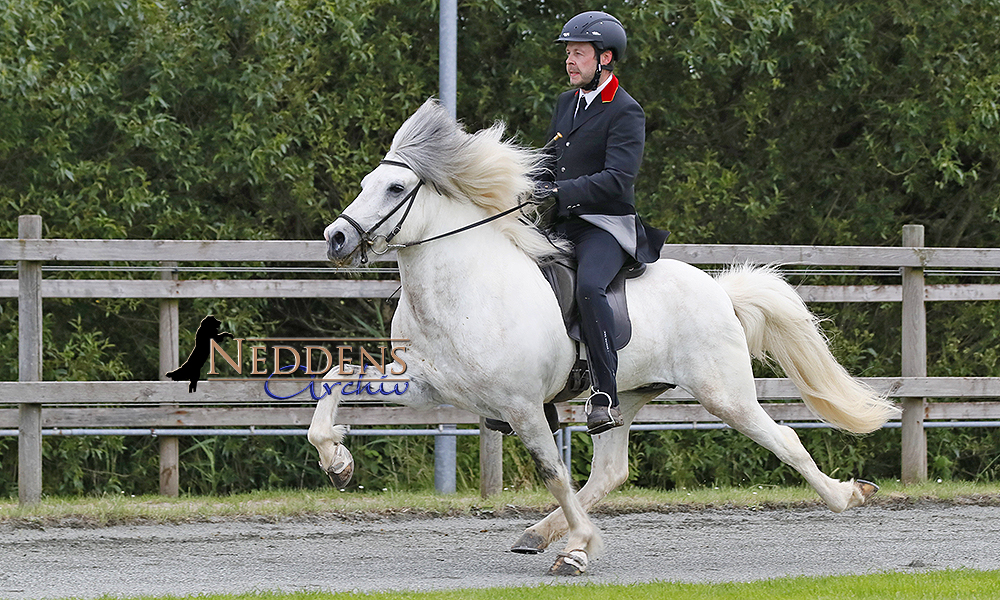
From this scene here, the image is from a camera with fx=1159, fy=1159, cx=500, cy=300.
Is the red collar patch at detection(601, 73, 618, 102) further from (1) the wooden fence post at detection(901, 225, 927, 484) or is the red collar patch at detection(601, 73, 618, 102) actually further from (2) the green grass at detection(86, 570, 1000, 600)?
(1) the wooden fence post at detection(901, 225, 927, 484)

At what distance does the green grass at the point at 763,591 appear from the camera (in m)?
4.82

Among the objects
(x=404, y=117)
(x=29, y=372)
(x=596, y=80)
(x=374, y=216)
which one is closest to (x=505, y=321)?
(x=374, y=216)

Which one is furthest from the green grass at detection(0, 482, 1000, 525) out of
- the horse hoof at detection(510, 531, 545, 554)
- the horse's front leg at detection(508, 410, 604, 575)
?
the horse's front leg at detection(508, 410, 604, 575)

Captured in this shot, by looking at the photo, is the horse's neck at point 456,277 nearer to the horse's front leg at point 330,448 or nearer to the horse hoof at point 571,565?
the horse's front leg at point 330,448

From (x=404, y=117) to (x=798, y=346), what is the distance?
5037mm

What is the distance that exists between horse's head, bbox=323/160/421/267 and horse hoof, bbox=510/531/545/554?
1.70 m

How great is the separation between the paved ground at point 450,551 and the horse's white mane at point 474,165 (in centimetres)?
168

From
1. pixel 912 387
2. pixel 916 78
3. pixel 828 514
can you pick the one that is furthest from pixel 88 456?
pixel 916 78

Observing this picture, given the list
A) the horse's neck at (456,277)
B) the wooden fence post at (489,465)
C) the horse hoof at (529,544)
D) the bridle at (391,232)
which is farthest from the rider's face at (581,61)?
the wooden fence post at (489,465)

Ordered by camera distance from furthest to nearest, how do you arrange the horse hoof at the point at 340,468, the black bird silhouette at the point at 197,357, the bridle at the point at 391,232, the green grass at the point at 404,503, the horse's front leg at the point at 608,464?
the green grass at the point at 404,503, the black bird silhouette at the point at 197,357, the horse's front leg at the point at 608,464, the horse hoof at the point at 340,468, the bridle at the point at 391,232

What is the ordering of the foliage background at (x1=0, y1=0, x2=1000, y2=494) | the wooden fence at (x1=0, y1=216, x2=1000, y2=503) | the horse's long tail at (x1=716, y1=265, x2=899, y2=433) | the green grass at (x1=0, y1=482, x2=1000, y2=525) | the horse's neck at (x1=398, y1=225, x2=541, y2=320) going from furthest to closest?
the foliage background at (x1=0, y1=0, x2=1000, y2=494)
the wooden fence at (x1=0, y1=216, x2=1000, y2=503)
the green grass at (x1=0, y1=482, x2=1000, y2=525)
the horse's long tail at (x1=716, y1=265, x2=899, y2=433)
the horse's neck at (x1=398, y1=225, x2=541, y2=320)

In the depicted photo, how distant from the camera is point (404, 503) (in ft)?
25.7

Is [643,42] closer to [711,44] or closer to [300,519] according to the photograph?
[711,44]

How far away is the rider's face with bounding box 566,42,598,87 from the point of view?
5.78 m
